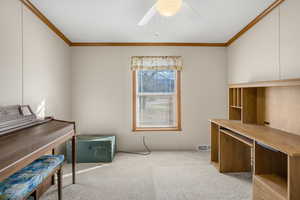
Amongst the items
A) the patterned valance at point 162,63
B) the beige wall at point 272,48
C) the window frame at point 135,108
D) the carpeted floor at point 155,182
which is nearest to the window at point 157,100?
the window frame at point 135,108

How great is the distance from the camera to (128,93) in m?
4.08

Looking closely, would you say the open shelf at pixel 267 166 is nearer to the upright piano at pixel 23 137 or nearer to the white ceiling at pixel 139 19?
the white ceiling at pixel 139 19

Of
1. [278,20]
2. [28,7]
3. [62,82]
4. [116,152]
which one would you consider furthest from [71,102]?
[278,20]

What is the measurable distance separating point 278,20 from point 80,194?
330cm

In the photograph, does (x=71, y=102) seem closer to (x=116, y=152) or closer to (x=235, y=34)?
(x=116, y=152)

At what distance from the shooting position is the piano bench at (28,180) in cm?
141

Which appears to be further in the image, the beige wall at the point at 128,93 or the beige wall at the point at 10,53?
the beige wall at the point at 128,93

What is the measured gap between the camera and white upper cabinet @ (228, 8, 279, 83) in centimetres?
259

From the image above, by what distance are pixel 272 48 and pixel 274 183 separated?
5.81ft

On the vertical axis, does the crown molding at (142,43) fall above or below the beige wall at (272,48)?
above

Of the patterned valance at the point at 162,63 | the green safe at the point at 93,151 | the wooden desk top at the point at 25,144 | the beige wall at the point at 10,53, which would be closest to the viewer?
the wooden desk top at the point at 25,144

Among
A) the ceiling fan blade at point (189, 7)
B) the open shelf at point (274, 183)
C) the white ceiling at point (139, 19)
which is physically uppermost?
the white ceiling at point (139, 19)

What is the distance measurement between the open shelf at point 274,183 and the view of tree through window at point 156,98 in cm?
234

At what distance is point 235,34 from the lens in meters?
3.55
